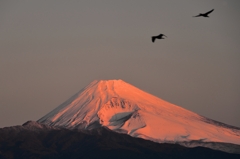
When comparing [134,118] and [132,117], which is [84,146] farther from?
[134,118]

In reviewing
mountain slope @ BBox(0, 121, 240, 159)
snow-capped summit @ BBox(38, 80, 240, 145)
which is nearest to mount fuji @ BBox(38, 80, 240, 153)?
snow-capped summit @ BBox(38, 80, 240, 145)

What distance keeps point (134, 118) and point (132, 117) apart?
47cm

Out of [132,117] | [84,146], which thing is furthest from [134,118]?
[84,146]

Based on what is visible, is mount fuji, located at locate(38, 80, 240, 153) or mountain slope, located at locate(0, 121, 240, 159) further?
mount fuji, located at locate(38, 80, 240, 153)

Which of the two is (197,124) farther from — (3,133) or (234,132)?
(3,133)

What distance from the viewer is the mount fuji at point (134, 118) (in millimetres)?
165500

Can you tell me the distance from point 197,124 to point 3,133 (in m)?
41.5

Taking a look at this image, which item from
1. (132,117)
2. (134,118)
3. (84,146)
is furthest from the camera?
(84,146)

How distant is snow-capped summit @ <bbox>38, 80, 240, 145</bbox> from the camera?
16588cm

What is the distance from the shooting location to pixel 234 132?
17275cm

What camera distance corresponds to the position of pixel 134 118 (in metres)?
166

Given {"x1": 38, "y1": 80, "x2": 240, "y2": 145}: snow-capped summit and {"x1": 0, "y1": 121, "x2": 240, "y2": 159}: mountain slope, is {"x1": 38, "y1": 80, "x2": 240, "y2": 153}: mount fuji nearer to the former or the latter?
{"x1": 38, "y1": 80, "x2": 240, "y2": 145}: snow-capped summit

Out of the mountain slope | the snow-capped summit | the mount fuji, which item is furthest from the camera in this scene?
the snow-capped summit

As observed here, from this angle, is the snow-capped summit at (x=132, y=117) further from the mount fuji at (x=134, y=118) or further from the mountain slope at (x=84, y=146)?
the mountain slope at (x=84, y=146)
